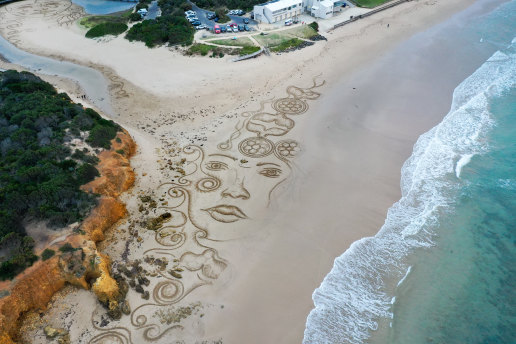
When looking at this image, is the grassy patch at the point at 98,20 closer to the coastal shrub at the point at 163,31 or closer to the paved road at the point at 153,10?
the paved road at the point at 153,10

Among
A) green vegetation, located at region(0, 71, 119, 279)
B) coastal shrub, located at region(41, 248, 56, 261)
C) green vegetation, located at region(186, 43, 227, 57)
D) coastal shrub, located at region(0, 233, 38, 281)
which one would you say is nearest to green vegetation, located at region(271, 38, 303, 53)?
green vegetation, located at region(186, 43, 227, 57)

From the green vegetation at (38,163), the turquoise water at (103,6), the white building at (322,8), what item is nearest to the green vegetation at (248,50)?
the white building at (322,8)

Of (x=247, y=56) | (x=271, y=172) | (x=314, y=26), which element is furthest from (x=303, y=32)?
(x=271, y=172)

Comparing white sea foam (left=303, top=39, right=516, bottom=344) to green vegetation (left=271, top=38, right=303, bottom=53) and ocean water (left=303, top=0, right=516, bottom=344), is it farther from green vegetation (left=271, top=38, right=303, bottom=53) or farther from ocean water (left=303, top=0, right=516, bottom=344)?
green vegetation (left=271, top=38, right=303, bottom=53)

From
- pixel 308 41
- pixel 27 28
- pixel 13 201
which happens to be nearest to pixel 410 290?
pixel 13 201

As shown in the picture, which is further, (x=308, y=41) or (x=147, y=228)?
(x=308, y=41)

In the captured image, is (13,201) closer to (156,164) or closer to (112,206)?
(112,206)
